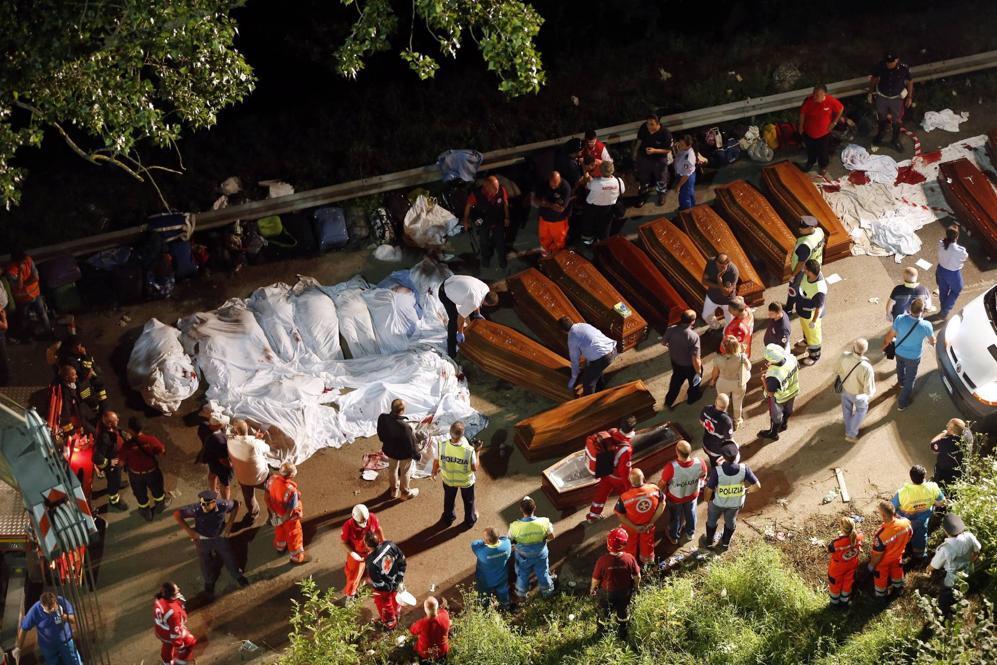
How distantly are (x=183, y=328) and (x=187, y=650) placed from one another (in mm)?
4720

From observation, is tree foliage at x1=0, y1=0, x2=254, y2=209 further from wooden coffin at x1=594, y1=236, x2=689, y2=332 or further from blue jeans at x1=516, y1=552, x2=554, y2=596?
blue jeans at x1=516, y1=552, x2=554, y2=596

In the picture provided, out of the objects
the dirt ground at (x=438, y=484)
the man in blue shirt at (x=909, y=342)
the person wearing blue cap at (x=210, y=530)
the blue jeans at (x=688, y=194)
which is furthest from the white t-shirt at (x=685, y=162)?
the person wearing blue cap at (x=210, y=530)

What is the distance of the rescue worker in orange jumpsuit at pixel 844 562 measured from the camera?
11242 mm

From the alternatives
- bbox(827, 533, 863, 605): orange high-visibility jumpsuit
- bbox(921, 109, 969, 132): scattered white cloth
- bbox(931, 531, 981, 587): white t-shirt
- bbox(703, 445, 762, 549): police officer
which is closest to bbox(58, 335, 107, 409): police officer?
bbox(703, 445, 762, 549): police officer

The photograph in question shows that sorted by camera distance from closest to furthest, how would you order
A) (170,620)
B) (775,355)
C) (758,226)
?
1. (170,620)
2. (775,355)
3. (758,226)

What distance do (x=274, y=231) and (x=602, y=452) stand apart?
6240mm

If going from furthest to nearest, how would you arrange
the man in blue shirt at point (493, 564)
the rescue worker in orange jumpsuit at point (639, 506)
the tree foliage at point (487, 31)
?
the tree foliage at point (487, 31), the rescue worker in orange jumpsuit at point (639, 506), the man in blue shirt at point (493, 564)

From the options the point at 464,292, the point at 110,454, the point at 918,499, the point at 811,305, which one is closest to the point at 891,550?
the point at 918,499

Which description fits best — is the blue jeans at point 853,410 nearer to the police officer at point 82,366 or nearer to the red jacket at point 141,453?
the red jacket at point 141,453

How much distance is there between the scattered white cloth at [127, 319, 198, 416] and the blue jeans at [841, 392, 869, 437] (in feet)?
24.8

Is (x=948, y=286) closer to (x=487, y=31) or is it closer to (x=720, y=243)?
(x=720, y=243)

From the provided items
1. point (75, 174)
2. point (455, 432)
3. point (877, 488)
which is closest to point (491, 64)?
point (455, 432)

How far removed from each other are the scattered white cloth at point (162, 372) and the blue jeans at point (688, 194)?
6946 millimetres

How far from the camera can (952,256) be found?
14.4 m
